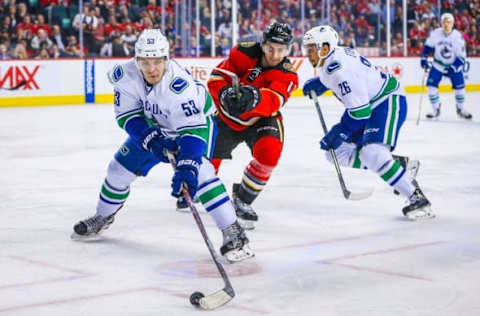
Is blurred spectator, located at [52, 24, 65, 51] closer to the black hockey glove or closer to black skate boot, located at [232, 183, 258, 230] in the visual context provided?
black skate boot, located at [232, 183, 258, 230]

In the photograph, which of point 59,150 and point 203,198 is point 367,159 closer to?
point 203,198

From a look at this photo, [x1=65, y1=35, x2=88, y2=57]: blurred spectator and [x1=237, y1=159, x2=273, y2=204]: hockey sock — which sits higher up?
[x1=65, y1=35, x2=88, y2=57]: blurred spectator

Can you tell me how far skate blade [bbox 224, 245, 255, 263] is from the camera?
415 centimetres

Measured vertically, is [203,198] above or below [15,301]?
above

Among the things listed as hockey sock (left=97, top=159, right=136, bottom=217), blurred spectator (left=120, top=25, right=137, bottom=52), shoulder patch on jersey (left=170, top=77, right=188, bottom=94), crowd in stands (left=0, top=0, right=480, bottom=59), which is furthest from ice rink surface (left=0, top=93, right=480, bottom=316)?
blurred spectator (left=120, top=25, right=137, bottom=52)

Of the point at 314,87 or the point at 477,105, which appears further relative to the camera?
the point at 477,105

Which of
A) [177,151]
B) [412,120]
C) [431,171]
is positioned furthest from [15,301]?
[412,120]

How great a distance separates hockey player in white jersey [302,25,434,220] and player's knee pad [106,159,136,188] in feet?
4.11

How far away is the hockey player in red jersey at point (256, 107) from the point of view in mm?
4996

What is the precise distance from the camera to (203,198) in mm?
4090

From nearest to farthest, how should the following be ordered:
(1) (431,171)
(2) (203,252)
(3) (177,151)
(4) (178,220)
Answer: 1. (3) (177,151)
2. (2) (203,252)
3. (4) (178,220)
4. (1) (431,171)

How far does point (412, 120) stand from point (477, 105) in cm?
294

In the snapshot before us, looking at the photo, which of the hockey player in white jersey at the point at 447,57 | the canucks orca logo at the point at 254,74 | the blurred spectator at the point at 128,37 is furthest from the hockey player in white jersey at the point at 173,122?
the blurred spectator at the point at 128,37

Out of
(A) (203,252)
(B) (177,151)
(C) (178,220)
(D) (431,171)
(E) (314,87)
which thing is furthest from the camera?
(D) (431,171)
